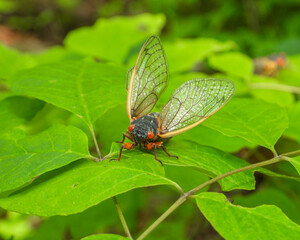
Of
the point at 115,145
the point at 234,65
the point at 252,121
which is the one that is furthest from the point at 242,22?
the point at 115,145

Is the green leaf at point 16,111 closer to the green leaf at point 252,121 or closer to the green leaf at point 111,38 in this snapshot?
the green leaf at point 252,121

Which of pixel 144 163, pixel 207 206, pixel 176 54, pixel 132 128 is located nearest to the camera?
pixel 207 206

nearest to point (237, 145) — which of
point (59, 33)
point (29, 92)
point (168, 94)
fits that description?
point (168, 94)

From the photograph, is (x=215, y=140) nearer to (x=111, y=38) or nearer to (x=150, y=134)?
(x=150, y=134)

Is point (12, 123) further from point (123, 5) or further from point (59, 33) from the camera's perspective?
point (59, 33)

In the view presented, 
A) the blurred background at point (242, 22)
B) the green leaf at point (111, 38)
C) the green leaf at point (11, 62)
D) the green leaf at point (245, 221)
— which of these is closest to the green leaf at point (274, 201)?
the green leaf at point (245, 221)
